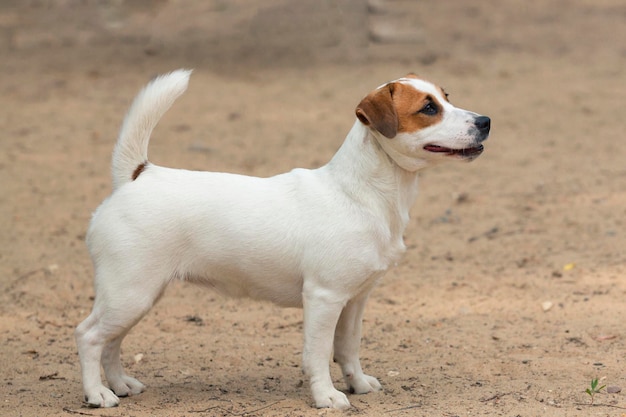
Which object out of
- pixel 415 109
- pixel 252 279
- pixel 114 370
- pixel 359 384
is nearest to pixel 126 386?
pixel 114 370

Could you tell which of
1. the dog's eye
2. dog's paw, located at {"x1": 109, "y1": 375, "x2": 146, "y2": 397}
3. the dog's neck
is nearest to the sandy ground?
dog's paw, located at {"x1": 109, "y1": 375, "x2": 146, "y2": 397}

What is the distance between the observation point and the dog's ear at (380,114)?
435cm

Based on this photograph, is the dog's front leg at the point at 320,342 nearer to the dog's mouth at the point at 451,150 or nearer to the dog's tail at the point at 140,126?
the dog's mouth at the point at 451,150

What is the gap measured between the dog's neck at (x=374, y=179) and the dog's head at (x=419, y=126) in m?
0.06

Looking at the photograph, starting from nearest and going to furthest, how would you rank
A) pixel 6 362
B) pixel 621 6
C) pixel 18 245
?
pixel 6 362 → pixel 18 245 → pixel 621 6

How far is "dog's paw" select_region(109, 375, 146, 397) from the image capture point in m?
4.86

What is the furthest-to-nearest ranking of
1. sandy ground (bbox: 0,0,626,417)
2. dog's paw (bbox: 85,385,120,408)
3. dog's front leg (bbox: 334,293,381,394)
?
sandy ground (bbox: 0,0,626,417) < dog's front leg (bbox: 334,293,381,394) < dog's paw (bbox: 85,385,120,408)

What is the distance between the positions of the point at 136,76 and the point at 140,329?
6.71 metres

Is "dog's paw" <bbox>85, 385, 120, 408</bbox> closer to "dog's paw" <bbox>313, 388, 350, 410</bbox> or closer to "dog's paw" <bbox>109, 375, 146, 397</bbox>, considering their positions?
"dog's paw" <bbox>109, 375, 146, 397</bbox>

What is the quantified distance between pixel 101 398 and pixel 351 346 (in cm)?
124

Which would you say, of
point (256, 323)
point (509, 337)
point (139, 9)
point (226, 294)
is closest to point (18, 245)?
point (256, 323)

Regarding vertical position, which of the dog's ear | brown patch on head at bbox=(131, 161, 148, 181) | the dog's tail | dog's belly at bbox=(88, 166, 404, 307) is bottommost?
dog's belly at bbox=(88, 166, 404, 307)

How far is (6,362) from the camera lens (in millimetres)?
5465

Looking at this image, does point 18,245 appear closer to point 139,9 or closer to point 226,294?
point 226,294
